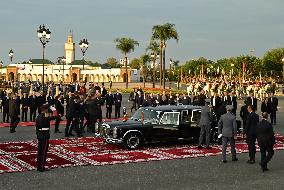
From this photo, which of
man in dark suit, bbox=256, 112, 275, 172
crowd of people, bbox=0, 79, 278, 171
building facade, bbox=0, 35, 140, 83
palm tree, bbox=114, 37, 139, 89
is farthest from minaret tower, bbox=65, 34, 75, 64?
man in dark suit, bbox=256, 112, 275, 172

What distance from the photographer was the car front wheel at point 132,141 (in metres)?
16.7

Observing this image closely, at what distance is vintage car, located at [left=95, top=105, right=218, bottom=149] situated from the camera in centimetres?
1672

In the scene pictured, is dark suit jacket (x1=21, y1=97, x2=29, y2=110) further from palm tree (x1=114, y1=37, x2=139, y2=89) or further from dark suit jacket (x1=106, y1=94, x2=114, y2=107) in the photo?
palm tree (x1=114, y1=37, x2=139, y2=89)

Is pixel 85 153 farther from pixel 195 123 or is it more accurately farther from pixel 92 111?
pixel 92 111

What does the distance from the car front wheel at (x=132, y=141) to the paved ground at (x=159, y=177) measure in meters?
2.54

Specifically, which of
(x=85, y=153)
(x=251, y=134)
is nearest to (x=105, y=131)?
(x=85, y=153)

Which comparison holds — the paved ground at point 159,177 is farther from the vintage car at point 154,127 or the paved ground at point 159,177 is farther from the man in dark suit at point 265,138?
the vintage car at point 154,127

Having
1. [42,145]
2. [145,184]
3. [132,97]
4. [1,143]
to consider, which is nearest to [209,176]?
[145,184]

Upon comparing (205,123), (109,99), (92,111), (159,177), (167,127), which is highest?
(109,99)

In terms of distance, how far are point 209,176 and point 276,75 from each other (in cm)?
10355

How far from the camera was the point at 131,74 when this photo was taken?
140 metres

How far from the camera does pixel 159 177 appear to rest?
1202 cm

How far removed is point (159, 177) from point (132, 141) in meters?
4.86

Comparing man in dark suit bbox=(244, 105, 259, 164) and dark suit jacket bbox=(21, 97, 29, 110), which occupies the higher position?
dark suit jacket bbox=(21, 97, 29, 110)
